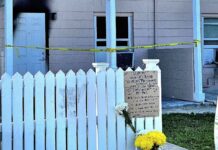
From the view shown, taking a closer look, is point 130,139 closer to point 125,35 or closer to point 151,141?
point 151,141

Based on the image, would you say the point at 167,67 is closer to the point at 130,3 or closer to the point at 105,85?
the point at 130,3

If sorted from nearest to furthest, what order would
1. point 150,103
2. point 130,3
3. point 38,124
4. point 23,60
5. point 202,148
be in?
point 38,124 < point 150,103 < point 202,148 < point 23,60 < point 130,3

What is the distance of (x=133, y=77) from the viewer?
5.50 m

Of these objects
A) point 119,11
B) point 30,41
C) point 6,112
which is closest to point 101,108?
point 6,112

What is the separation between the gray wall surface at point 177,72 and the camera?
1241 centimetres

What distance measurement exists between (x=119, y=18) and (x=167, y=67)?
84.9 inches

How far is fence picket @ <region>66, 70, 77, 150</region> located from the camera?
5.29 meters

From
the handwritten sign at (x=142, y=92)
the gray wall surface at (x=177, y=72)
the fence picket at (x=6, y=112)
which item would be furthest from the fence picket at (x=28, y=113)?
the gray wall surface at (x=177, y=72)

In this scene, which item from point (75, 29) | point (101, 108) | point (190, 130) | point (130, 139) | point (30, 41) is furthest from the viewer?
point (75, 29)

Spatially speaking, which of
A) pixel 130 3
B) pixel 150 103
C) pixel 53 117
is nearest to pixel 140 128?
pixel 150 103

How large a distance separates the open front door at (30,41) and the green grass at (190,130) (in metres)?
4.79

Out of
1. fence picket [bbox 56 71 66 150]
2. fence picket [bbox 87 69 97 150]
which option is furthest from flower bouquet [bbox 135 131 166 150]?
fence picket [bbox 56 71 66 150]

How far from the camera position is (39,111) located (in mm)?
5195

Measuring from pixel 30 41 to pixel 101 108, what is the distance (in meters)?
8.46
